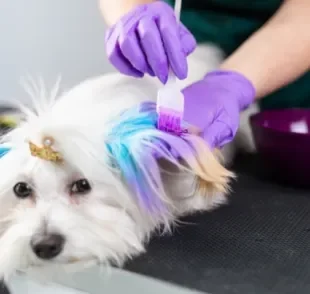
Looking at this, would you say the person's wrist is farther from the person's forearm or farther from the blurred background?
the blurred background

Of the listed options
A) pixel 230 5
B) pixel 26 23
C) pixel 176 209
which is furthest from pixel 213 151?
pixel 26 23

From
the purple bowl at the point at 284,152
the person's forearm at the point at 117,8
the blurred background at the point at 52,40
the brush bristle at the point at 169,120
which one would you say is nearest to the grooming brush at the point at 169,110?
the brush bristle at the point at 169,120

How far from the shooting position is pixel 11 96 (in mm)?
1561

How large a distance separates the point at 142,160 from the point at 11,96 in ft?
3.04

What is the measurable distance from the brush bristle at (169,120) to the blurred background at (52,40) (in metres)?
0.80

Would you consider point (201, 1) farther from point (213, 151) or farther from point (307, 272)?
point (307, 272)

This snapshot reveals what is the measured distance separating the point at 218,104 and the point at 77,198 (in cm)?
20

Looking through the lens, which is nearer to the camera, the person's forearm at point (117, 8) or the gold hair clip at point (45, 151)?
the gold hair clip at point (45, 151)

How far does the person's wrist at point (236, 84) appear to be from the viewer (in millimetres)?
837

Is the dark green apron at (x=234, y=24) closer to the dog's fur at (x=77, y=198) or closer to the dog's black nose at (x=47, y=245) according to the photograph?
the dog's fur at (x=77, y=198)

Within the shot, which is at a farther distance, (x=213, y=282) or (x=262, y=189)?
(x=262, y=189)

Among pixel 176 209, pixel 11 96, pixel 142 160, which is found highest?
pixel 142 160

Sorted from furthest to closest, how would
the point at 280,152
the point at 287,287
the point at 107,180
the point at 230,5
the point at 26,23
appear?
the point at 26,23, the point at 230,5, the point at 280,152, the point at 107,180, the point at 287,287

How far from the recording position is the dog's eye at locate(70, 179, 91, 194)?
75cm
